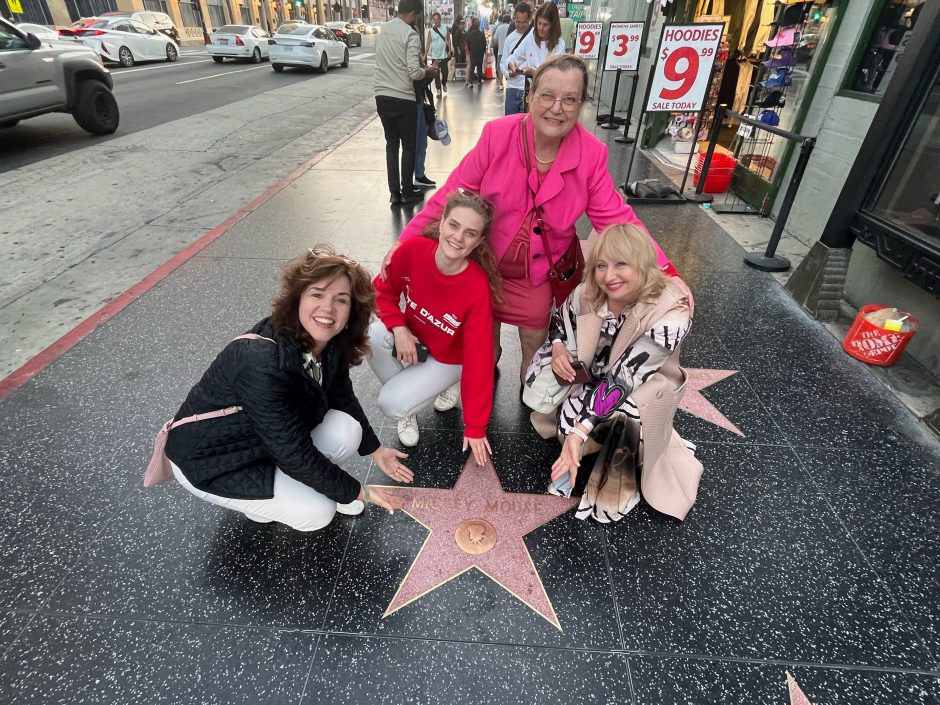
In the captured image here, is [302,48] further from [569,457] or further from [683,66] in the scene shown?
[569,457]

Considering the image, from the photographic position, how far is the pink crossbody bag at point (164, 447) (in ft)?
5.56

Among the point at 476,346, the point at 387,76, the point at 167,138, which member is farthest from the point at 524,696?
the point at 167,138

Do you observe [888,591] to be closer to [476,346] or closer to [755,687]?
[755,687]

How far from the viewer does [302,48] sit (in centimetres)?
1684

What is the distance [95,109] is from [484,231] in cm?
873

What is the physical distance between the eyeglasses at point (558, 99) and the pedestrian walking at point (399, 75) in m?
3.38

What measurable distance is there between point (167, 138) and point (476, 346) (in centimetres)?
840

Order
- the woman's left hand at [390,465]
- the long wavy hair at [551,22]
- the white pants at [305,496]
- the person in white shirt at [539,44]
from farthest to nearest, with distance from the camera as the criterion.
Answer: the person in white shirt at [539,44], the long wavy hair at [551,22], the woman's left hand at [390,465], the white pants at [305,496]

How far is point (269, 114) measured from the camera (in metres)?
10.2

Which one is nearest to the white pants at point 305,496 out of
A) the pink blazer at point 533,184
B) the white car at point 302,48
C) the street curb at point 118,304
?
the pink blazer at point 533,184

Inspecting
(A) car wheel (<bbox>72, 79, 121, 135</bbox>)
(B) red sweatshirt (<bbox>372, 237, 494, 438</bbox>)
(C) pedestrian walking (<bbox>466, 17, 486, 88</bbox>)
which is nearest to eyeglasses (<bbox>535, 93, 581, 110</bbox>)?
(B) red sweatshirt (<bbox>372, 237, 494, 438</bbox>)

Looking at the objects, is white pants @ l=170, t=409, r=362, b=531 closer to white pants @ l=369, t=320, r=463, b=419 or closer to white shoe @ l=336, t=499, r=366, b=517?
white shoe @ l=336, t=499, r=366, b=517

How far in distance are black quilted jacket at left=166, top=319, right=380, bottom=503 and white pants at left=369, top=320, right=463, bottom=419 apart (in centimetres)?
49

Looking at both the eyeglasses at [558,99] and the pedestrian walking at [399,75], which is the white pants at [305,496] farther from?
the pedestrian walking at [399,75]
